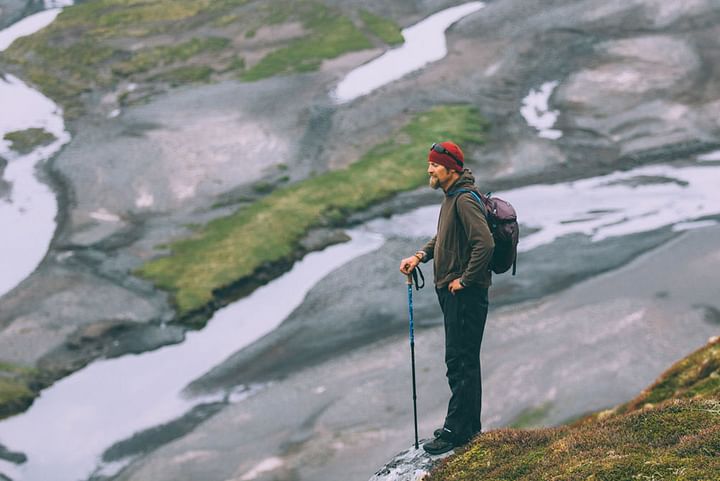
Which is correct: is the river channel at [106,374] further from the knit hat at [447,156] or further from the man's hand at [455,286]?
the knit hat at [447,156]

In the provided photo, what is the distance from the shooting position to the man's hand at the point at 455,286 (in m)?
13.3

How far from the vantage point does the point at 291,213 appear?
129 ft

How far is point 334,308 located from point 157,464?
9.47 meters

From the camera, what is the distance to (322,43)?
2235 inches

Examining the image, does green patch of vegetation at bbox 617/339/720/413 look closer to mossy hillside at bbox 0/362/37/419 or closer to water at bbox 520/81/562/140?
mossy hillside at bbox 0/362/37/419

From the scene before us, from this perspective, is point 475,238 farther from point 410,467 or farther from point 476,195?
point 410,467

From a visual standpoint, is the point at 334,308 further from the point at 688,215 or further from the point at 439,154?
the point at 439,154

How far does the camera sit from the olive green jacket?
1312cm

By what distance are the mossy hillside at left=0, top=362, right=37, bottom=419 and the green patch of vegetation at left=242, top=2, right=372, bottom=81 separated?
88.8 feet

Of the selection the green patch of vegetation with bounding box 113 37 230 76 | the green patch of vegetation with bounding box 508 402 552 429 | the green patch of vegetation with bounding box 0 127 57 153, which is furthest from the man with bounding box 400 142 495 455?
the green patch of vegetation with bounding box 113 37 230 76

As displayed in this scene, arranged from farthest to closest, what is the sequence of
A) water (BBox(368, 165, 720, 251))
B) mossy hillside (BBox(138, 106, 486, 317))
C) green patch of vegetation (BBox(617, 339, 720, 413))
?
water (BBox(368, 165, 720, 251))
mossy hillside (BBox(138, 106, 486, 317))
green patch of vegetation (BBox(617, 339, 720, 413))

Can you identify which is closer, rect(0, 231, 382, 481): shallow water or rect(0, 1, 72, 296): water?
rect(0, 231, 382, 481): shallow water

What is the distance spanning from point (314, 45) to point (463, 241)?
44993mm

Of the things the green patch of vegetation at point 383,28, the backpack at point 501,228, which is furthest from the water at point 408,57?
the backpack at point 501,228
